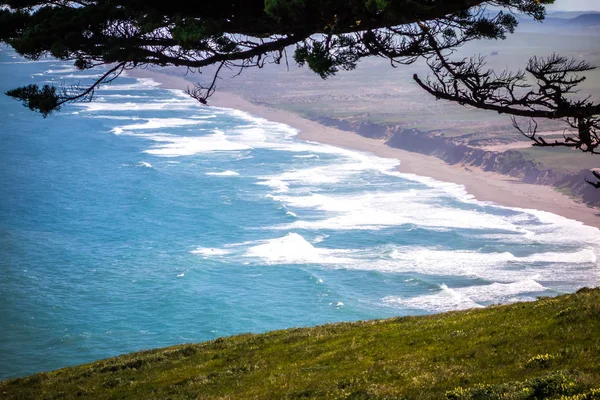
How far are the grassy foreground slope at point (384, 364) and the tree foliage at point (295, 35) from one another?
14.1ft

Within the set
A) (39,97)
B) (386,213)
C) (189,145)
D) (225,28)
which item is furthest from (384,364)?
(189,145)

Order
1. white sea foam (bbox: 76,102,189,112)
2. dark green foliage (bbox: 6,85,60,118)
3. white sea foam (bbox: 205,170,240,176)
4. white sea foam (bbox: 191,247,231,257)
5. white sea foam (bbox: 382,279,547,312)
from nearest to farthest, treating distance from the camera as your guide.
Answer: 1. dark green foliage (bbox: 6,85,60,118)
2. white sea foam (bbox: 382,279,547,312)
3. white sea foam (bbox: 191,247,231,257)
4. white sea foam (bbox: 205,170,240,176)
5. white sea foam (bbox: 76,102,189,112)

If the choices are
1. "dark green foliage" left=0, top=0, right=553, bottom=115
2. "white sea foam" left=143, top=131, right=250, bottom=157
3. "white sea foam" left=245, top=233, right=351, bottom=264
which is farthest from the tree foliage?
"white sea foam" left=143, top=131, right=250, bottom=157

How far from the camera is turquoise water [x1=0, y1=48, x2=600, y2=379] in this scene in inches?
1741

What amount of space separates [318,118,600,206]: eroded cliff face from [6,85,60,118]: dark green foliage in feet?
213

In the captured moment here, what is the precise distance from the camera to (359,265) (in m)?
51.6

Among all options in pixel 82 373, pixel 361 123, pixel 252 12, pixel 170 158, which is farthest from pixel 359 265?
pixel 361 123

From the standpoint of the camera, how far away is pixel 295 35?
51.8 feet

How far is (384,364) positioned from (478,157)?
84.2m

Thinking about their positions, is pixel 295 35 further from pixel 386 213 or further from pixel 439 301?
pixel 386 213

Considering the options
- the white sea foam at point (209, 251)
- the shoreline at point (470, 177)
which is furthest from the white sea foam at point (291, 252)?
the shoreline at point (470, 177)

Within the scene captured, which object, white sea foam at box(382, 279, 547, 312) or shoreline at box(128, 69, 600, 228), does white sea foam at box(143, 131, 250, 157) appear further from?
white sea foam at box(382, 279, 547, 312)

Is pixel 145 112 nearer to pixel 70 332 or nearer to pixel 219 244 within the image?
pixel 219 244

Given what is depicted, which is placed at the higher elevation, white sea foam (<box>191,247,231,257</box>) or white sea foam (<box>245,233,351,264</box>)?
white sea foam (<box>245,233,351,264</box>)
